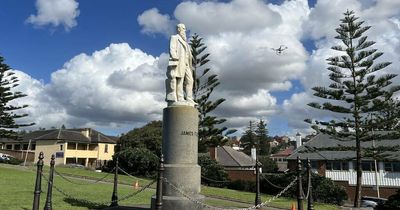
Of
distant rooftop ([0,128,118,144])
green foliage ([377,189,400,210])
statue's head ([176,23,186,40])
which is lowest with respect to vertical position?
green foliage ([377,189,400,210])

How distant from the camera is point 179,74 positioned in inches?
386

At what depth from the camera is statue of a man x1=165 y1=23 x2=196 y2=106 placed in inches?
382

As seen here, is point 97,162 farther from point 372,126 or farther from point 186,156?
point 186,156

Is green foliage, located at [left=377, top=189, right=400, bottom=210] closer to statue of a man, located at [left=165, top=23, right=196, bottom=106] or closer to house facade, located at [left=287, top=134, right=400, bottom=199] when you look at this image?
statue of a man, located at [left=165, top=23, right=196, bottom=106]

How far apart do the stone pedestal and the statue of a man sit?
407 mm

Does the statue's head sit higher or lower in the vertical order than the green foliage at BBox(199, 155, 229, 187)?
higher

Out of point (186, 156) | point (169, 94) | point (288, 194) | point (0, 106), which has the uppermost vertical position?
point (0, 106)

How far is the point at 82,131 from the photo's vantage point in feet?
207

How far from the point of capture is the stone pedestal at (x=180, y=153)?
8734 mm

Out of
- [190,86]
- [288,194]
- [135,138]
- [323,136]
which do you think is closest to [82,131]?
[135,138]

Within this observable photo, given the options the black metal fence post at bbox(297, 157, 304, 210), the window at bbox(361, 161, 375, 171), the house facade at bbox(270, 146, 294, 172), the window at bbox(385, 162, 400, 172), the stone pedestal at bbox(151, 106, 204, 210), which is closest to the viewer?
the black metal fence post at bbox(297, 157, 304, 210)

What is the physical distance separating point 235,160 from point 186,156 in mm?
37031

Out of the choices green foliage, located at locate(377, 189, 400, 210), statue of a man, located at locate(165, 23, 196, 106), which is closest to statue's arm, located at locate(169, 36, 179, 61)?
statue of a man, located at locate(165, 23, 196, 106)

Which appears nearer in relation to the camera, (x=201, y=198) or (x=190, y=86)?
(x=201, y=198)
